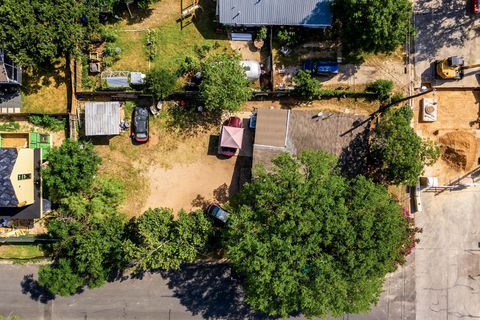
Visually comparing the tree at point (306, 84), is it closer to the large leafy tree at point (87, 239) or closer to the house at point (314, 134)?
the house at point (314, 134)

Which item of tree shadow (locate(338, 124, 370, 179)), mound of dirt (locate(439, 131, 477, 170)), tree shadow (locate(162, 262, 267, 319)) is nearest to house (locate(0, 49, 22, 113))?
tree shadow (locate(162, 262, 267, 319))

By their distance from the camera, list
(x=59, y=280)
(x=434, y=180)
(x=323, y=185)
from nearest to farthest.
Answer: (x=323, y=185) < (x=59, y=280) < (x=434, y=180)

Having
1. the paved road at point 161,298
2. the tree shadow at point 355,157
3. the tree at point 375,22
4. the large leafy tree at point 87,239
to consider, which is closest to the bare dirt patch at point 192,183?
the large leafy tree at point 87,239

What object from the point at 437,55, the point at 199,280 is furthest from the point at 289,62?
the point at 199,280

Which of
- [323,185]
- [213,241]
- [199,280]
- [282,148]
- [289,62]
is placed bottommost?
[199,280]

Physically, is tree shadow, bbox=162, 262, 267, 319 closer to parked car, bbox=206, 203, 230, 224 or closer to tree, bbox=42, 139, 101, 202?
parked car, bbox=206, 203, 230, 224

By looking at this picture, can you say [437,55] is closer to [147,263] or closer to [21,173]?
[147,263]
